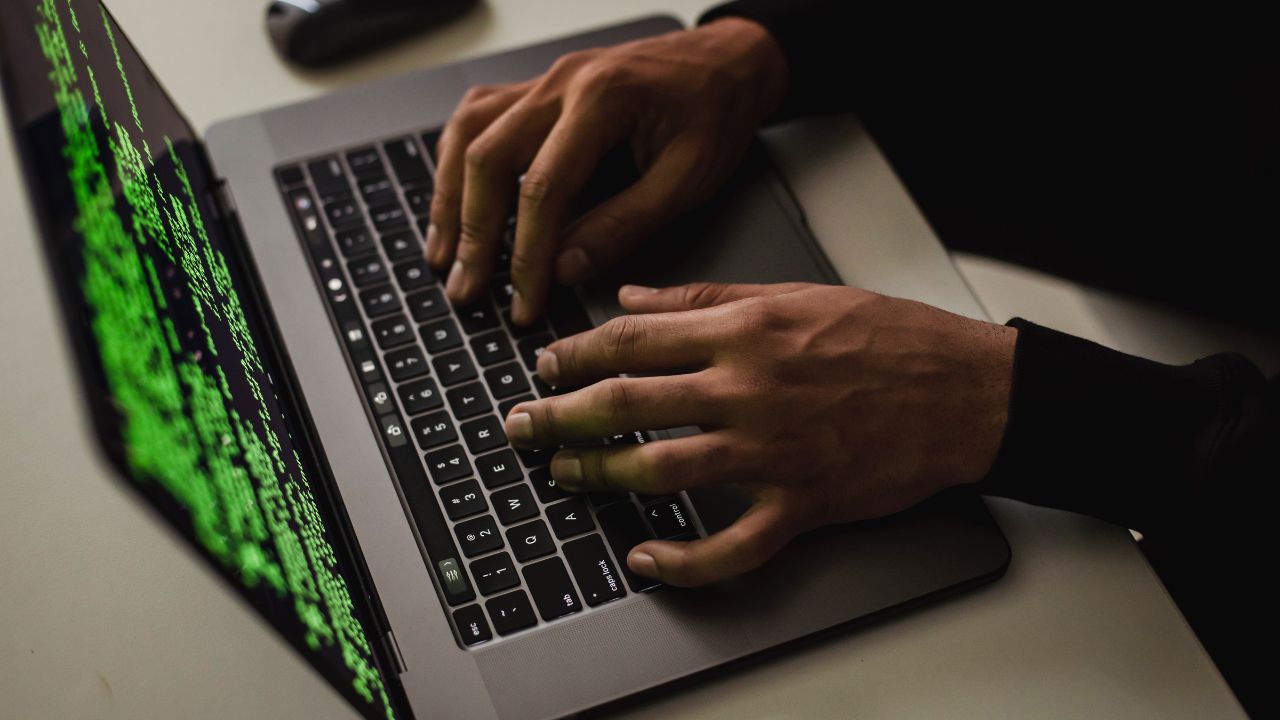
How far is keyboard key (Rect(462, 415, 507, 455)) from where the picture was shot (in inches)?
25.5

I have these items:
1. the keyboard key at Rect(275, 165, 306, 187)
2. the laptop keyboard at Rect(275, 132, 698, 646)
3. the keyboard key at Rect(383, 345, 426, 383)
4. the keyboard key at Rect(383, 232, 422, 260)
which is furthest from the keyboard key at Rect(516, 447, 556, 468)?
the keyboard key at Rect(275, 165, 306, 187)

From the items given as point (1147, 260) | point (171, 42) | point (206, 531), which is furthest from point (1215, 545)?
point (171, 42)

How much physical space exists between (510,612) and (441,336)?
221 millimetres

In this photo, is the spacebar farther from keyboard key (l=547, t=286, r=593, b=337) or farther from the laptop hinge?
keyboard key (l=547, t=286, r=593, b=337)

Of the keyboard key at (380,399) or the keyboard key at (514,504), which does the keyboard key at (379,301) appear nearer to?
the keyboard key at (380,399)

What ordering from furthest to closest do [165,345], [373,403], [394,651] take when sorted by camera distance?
[373,403], [394,651], [165,345]

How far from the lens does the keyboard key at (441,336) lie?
2.30 ft

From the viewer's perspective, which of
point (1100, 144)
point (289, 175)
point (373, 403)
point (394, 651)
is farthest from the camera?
point (1100, 144)

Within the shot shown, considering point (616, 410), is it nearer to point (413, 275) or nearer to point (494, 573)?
point (494, 573)

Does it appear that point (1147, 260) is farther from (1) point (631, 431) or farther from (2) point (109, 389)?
(2) point (109, 389)

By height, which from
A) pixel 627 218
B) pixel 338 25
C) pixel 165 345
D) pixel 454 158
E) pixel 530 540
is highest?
pixel 338 25

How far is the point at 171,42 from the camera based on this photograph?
88 cm

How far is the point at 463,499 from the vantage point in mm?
625

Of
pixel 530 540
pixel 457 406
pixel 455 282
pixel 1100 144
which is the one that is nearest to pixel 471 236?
pixel 455 282
